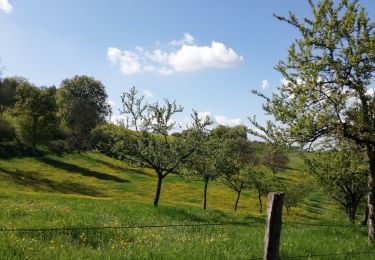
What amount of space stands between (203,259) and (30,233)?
17.3 ft

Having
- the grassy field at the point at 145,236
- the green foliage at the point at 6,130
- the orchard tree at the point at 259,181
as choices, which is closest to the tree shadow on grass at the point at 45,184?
the green foliage at the point at 6,130

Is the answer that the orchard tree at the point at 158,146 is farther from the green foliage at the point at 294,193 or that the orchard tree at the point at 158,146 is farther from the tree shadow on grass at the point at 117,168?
the tree shadow on grass at the point at 117,168

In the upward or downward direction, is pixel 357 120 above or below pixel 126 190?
above

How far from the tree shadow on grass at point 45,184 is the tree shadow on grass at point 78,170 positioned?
10.8 meters

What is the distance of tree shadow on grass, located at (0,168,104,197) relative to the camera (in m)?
68.0

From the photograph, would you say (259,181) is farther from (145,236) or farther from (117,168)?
(145,236)

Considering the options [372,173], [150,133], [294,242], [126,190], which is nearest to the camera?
[294,242]

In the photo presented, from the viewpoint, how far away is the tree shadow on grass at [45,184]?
223ft

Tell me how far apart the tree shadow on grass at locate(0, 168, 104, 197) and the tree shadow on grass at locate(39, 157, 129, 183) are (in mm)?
10753

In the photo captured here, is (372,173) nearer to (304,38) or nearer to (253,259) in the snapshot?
(304,38)

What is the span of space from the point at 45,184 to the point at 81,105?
5744 cm

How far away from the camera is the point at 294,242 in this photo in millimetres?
12992

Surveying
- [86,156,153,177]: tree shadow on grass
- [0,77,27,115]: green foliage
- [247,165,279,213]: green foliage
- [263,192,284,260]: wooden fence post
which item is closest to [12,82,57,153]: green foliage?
[86,156,153,177]: tree shadow on grass

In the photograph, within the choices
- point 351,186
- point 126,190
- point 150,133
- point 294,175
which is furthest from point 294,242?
point 294,175
